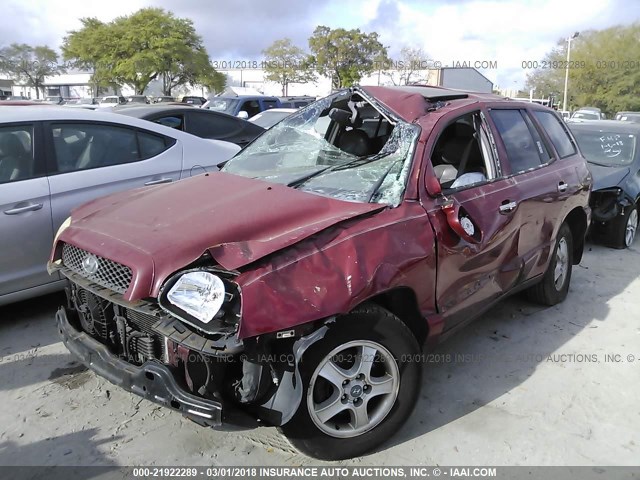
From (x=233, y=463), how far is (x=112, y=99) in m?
28.9

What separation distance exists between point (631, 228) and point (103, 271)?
6.63 m

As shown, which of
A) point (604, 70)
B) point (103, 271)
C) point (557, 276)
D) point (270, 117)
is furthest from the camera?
point (604, 70)

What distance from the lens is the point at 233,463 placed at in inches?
106

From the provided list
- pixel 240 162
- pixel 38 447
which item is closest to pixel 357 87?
pixel 240 162

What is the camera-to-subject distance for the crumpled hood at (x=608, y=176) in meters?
6.51

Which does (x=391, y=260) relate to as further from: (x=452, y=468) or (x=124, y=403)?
(x=124, y=403)

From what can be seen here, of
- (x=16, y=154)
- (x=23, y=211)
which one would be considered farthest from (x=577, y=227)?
(x=16, y=154)

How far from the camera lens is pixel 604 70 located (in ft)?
151

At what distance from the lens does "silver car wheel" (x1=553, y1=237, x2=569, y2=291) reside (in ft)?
15.0

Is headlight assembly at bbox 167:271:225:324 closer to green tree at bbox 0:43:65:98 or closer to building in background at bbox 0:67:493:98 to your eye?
building in background at bbox 0:67:493:98

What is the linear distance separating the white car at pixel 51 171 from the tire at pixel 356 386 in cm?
248

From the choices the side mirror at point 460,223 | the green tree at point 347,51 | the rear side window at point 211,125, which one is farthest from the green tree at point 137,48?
the side mirror at point 460,223

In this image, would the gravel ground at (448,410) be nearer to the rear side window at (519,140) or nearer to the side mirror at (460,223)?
the side mirror at (460,223)

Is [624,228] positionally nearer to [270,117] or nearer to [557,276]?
[557,276]
